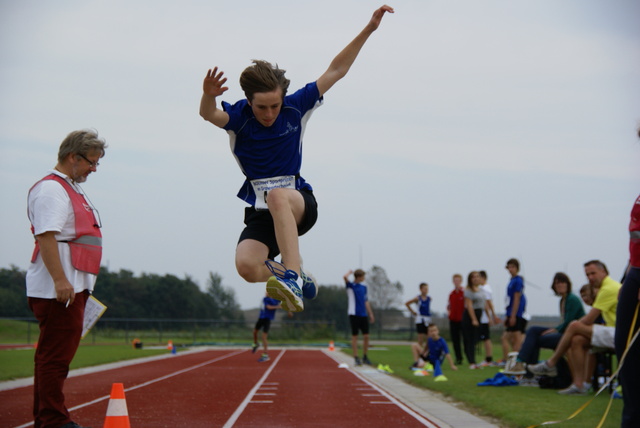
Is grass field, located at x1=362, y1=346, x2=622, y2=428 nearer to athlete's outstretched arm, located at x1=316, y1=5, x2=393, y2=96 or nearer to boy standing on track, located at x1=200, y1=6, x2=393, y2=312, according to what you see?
boy standing on track, located at x1=200, y1=6, x2=393, y2=312

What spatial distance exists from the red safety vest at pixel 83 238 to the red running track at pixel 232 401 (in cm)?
210

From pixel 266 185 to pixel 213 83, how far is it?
0.73 meters

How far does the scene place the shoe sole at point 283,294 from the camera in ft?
13.9

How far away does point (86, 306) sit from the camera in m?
5.33

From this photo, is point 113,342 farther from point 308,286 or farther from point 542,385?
point 308,286

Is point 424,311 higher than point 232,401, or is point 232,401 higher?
point 424,311

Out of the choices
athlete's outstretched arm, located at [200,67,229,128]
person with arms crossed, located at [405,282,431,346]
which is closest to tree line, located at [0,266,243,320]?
person with arms crossed, located at [405,282,431,346]

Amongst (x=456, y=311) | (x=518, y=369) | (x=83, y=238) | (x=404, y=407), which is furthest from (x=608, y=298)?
(x=456, y=311)

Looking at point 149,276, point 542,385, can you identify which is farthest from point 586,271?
point 149,276

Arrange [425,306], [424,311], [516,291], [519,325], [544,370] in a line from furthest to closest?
[425,306]
[424,311]
[519,325]
[516,291]
[544,370]

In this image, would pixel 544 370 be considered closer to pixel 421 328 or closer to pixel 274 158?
pixel 274 158

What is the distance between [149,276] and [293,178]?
4714cm

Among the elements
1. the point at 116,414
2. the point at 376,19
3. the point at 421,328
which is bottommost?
the point at 116,414

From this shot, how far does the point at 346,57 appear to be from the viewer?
486 centimetres
